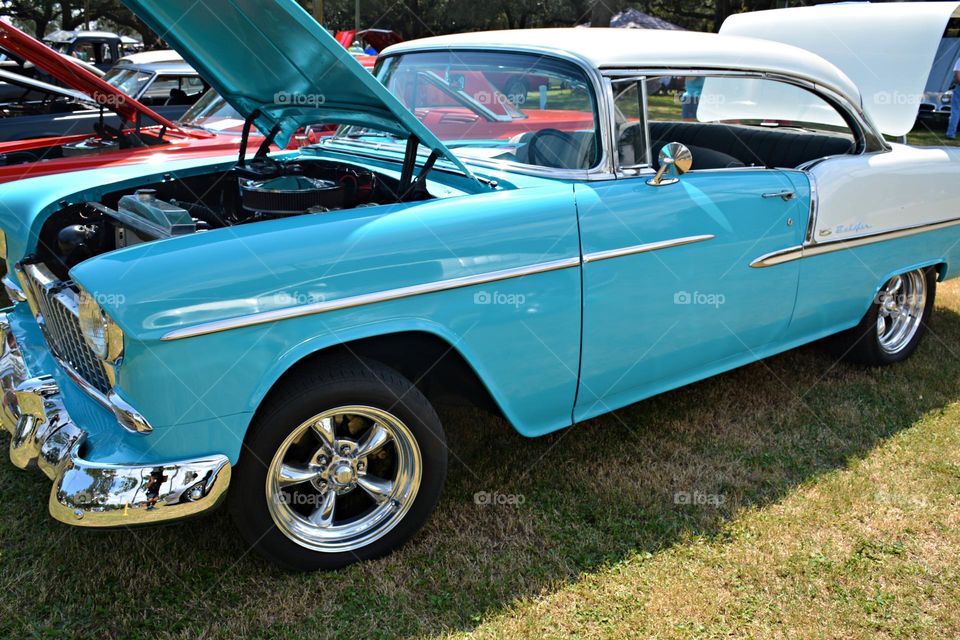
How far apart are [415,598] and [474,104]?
194 cm

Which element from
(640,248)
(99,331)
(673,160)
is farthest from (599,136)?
(99,331)

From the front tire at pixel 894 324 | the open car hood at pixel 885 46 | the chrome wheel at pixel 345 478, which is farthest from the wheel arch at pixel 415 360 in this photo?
the open car hood at pixel 885 46

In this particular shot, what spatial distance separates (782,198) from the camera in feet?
10.3

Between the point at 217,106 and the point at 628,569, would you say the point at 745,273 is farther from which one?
the point at 217,106

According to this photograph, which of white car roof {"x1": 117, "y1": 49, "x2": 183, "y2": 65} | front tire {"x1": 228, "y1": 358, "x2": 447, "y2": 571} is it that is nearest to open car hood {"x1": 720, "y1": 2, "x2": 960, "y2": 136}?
front tire {"x1": 228, "y1": 358, "x2": 447, "y2": 571}

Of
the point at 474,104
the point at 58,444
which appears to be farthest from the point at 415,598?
the point at 474,104

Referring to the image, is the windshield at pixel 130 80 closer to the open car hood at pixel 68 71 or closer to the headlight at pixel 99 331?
the open car hood at pixel 68 71

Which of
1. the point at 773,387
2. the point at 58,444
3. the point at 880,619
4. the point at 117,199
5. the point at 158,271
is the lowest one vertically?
the point at 773,387

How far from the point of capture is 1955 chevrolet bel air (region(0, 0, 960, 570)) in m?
2.05

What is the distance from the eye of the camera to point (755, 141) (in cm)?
429

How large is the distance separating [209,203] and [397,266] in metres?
1.48

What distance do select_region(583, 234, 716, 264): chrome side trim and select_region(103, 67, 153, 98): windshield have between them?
6190 millimetres

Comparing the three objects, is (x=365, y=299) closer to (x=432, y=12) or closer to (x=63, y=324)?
(x=63, y=324)

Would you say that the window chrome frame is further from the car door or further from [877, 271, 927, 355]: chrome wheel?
[877, 271, 927, 355]: chrome wheel
